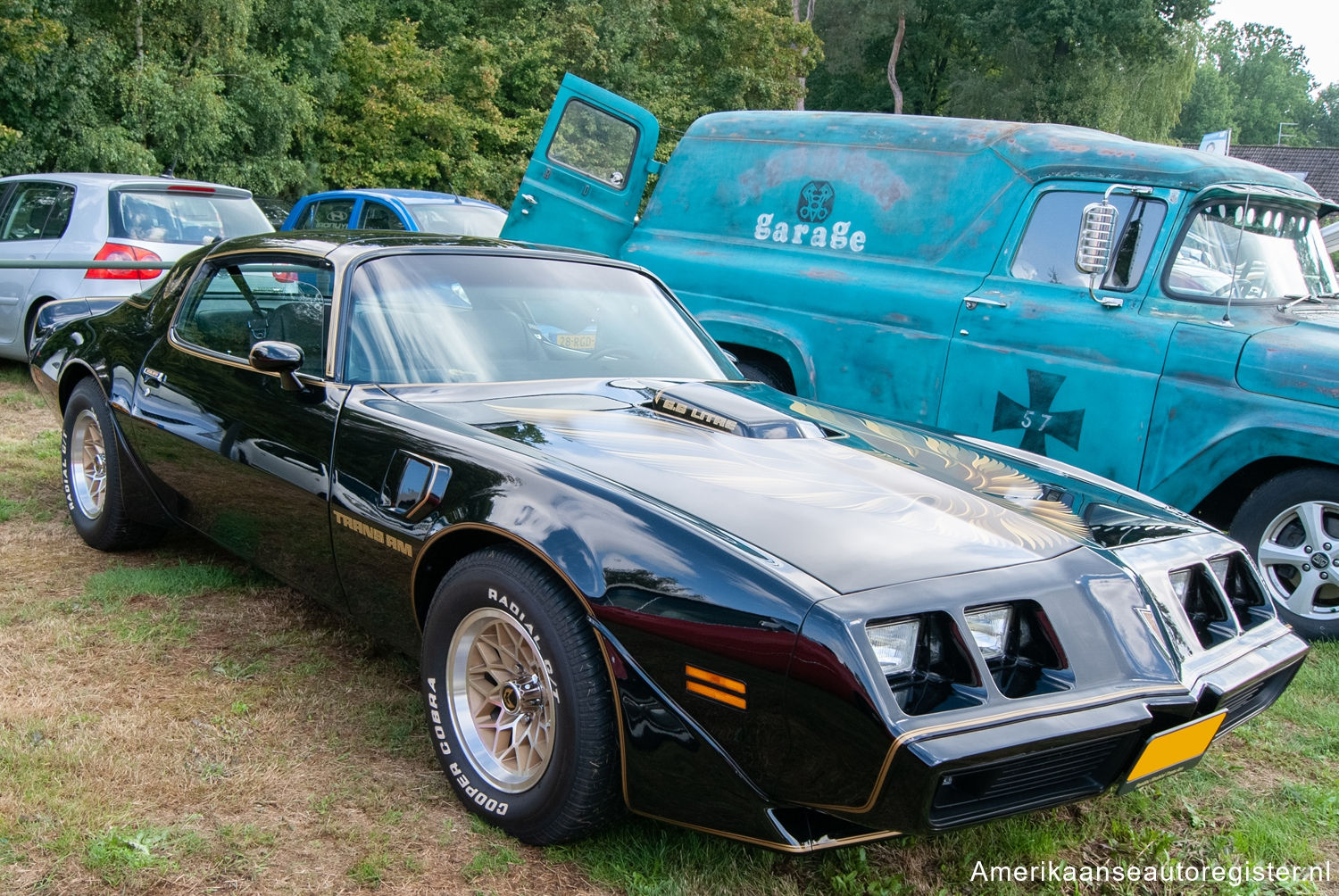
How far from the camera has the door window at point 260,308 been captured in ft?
11.5

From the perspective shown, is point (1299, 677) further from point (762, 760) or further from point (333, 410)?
point (333, 410)

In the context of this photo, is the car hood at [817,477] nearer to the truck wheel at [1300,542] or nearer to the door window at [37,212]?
the truck wheel at [1300,542]

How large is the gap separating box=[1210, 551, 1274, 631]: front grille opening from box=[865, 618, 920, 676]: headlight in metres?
1.19

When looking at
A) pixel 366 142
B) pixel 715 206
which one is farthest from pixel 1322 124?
pixel 715 206

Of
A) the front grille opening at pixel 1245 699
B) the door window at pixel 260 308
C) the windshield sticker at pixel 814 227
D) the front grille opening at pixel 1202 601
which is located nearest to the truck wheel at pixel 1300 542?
the front grille opening at pixel 1245 699

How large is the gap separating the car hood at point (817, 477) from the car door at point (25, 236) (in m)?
6.05

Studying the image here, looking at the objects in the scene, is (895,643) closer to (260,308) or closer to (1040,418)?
(260,308)

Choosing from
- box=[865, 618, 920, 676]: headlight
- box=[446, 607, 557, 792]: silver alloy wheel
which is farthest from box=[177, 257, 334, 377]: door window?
box=[865, 618, 920, 676]: headlight

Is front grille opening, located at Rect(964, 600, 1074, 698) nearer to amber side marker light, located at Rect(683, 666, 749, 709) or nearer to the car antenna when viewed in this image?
amber side marker light, located at Rect(683, 666, 749, 709)

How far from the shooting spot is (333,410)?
10.5 ft

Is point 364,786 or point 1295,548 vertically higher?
point 1295,548

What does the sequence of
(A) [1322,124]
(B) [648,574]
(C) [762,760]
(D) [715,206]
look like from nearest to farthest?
(C) [762,760] → (B) [648,574] → (D) [715,206] → (A) [1322,124]

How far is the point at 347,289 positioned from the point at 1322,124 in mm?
117882

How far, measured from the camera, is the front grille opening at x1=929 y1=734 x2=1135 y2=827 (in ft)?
6.74
